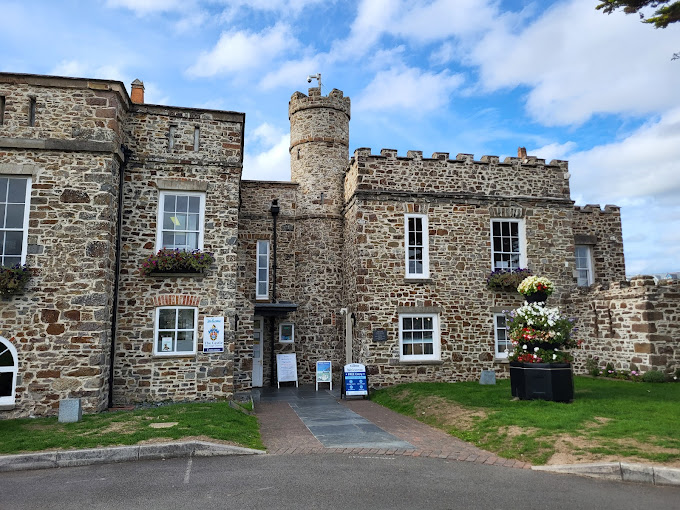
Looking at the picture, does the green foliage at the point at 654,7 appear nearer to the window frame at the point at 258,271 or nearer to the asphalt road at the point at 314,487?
the asphalt road at the point at 314,487

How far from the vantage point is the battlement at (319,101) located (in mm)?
18984

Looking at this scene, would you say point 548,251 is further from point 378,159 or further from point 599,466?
point 599,466

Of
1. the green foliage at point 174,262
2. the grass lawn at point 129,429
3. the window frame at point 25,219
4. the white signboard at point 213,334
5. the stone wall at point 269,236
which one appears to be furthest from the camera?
the stone wall at point 269,236

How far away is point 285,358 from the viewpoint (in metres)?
16.9

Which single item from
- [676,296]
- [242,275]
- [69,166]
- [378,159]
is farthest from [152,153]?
[676,296]

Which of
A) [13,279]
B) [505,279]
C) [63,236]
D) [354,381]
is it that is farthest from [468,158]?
[13,279]

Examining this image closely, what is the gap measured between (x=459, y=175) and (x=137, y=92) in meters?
10.5

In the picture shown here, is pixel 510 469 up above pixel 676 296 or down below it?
below

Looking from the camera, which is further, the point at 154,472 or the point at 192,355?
the point at 192,355

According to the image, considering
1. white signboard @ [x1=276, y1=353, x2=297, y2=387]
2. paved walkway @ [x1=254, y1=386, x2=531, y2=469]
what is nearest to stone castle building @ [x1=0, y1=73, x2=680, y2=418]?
white signboard @ [x1=276, y1=353, x2=297, y2=387]

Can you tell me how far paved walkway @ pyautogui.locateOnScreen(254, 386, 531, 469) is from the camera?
8.02 metres

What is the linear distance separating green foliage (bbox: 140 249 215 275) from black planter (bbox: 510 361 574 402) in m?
8.29

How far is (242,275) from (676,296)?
1357 cm

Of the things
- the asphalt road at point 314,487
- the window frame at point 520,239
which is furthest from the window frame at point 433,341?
the asphalt road at point 314,487
